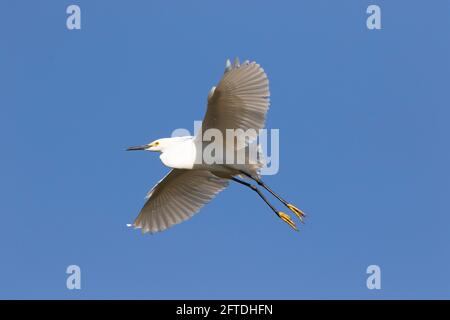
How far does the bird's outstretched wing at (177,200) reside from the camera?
35.1 feet

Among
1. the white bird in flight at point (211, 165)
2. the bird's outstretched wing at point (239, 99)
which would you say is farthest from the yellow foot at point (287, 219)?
the bird's outstretched wing at point (239, 99)

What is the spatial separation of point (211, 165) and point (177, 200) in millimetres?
1201

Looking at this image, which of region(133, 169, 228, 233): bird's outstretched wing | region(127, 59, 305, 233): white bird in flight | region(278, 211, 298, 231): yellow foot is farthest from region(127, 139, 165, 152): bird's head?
region(278, 211, 298, 231): yellow foot

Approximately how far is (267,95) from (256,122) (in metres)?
0.41

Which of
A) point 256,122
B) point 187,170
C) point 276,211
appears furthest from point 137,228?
point 256,122

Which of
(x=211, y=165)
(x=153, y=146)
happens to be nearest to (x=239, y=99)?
(x=211, y=165)

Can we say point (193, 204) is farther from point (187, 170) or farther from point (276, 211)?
point (276, 211)

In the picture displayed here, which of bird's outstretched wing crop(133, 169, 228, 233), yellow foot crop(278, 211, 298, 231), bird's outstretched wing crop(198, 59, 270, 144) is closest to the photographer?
bird's outstretched wing crop(198, 59, 270, 144)

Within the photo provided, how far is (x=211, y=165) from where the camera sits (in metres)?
9.77

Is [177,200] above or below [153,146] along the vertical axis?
below

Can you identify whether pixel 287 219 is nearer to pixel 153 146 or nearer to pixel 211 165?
pixel 211 165

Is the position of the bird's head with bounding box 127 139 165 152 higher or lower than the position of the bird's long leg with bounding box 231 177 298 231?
higher

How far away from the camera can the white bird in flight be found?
8734 mm

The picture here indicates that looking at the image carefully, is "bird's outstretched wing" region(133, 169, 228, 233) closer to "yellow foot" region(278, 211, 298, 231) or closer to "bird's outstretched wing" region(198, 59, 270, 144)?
"yellow foot" region(278, 211, 298, 231)
